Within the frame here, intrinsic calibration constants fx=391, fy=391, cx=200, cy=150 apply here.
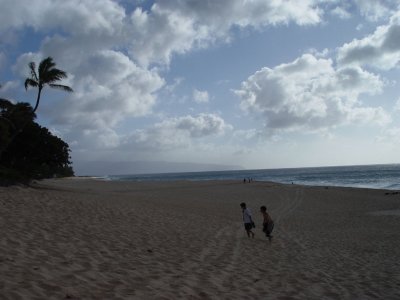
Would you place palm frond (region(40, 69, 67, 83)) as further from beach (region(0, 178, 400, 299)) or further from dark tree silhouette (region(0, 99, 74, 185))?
beach (region(0, 178, 400, 299))

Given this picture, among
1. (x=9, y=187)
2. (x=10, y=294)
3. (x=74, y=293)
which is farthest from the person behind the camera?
(x=9, y=187)

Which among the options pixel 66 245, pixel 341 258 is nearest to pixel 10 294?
pixel 66 245

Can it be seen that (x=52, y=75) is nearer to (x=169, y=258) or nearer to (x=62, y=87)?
(x=62, y=87)

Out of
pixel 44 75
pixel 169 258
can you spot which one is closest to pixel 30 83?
pixel 44 75

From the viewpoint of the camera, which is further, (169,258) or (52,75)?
(52,75)

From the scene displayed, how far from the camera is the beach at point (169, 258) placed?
6191 mm

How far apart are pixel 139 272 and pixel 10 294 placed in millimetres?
2597

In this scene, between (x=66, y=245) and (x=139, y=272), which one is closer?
(x=139, y=272)

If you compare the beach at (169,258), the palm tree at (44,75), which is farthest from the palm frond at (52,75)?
the beach at (169,258)

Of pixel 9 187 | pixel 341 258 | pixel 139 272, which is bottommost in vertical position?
pixel 341 258

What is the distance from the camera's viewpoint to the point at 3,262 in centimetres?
644

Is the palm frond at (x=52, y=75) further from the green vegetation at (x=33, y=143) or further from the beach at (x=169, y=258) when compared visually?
the beach at (x=169, y=258)

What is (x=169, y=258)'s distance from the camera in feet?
29.2

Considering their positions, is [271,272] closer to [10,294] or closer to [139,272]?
[139,272]
